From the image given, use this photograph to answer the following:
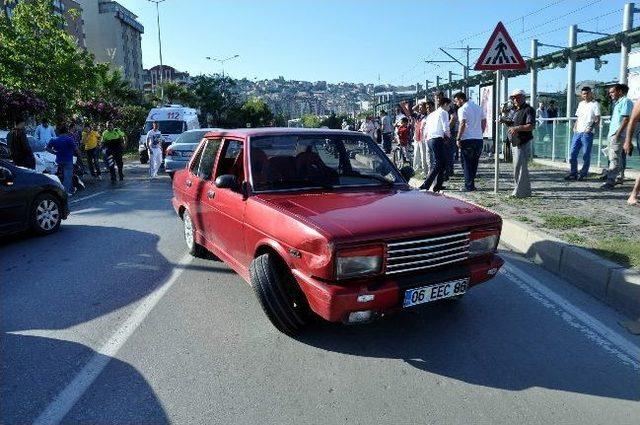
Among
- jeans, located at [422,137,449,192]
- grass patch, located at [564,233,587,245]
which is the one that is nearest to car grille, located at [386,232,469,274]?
grass patch, located at [564,233,587,245]

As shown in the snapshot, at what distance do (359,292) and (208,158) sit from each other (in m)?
3.10

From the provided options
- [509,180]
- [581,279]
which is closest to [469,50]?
[509,180]

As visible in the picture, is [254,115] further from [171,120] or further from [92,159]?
[92,159]

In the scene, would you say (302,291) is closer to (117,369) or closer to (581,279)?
(117,369)

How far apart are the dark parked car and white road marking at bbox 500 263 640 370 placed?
6.75 meters

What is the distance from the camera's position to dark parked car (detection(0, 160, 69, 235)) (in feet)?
25.0

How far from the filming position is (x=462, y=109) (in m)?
10.0

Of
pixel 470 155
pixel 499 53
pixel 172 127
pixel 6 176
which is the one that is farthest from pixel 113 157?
pixel 499 53

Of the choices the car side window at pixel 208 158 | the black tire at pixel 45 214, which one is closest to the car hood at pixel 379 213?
the car side window at pixel 208 158

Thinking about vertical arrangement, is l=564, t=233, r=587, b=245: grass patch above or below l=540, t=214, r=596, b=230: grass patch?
below

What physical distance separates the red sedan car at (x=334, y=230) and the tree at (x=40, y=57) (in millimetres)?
17824

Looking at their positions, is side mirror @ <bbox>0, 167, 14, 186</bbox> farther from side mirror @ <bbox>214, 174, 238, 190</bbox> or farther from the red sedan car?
side mirror @ <bbox>214, 174, 238, 190</bbox>

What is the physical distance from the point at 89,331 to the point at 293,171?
2.20 meters

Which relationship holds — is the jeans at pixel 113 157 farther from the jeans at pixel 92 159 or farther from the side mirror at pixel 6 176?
the side mirror at pixel 6 176
